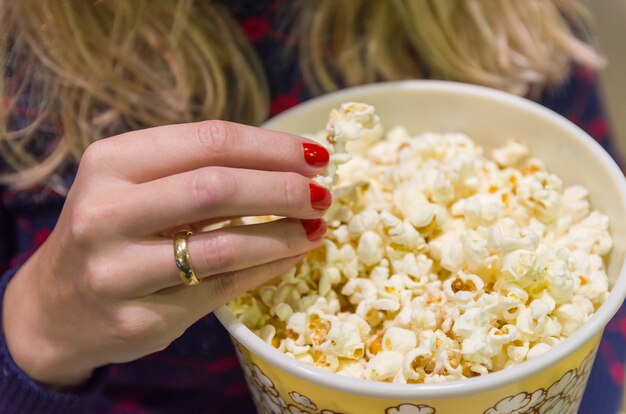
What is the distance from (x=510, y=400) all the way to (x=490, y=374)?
0.11 feet

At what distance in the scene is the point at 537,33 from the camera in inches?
34.2

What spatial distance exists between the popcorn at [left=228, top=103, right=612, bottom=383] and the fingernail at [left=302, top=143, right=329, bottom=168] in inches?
0.8

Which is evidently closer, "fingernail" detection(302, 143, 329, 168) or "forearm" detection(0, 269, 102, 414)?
"fingernail" detection(302, 143, 329, 168)

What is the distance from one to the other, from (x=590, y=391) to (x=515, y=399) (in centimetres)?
28

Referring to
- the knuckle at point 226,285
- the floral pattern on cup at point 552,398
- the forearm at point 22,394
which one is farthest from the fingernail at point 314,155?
the forearm at point 22,394

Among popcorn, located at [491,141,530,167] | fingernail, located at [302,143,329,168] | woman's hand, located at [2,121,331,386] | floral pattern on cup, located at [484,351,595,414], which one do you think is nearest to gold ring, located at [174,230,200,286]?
woman's hand, located at [2,121,331,386]

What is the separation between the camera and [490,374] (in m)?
0.44

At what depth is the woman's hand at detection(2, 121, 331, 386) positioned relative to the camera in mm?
471

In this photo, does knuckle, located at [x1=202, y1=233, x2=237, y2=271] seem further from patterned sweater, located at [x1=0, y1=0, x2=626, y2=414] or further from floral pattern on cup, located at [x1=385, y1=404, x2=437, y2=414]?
patterned sweater, located at [x1=0, y1=0, x2=626, y2=414]

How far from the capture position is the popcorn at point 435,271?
496 millimetres

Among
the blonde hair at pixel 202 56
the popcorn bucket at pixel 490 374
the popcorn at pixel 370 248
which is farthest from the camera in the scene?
the blonde hair at pixel 202 56

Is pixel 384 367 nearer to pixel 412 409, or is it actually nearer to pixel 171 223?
pixel 412 409

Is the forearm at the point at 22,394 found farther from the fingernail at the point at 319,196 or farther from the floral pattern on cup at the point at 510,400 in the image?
the fingernail at the point at 319,196

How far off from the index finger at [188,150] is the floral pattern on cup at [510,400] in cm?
16
